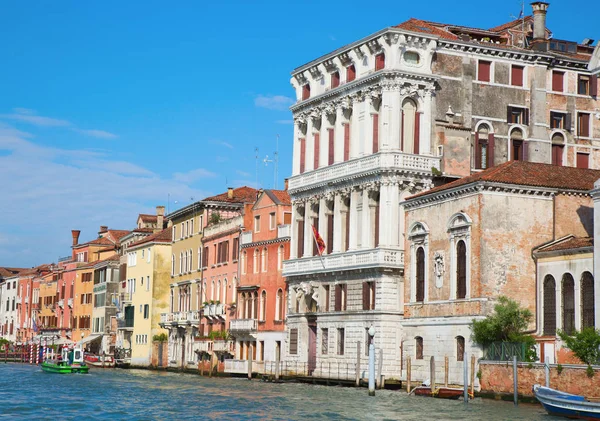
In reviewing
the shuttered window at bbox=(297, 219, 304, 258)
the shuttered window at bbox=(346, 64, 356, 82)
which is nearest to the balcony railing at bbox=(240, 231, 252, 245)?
the shuttered window at bbox=(297, 219, 304, 258)

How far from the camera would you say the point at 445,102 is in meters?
44.4

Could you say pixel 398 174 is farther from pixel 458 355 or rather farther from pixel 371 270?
pixel 458 355

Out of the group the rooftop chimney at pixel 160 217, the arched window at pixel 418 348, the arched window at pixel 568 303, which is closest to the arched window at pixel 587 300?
the arched window at pixel 568 303

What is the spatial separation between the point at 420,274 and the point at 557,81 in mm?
11810

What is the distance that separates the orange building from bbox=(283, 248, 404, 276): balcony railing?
2.11 meters

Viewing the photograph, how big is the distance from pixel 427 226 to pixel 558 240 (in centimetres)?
497

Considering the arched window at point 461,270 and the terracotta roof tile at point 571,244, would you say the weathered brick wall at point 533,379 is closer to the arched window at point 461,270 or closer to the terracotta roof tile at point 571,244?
the arched window at point 461,270

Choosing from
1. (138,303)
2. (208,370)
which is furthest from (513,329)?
(138,303)

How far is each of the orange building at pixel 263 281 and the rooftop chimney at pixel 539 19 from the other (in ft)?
44.3

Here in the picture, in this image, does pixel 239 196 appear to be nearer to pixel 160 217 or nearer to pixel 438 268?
pixel 160 217

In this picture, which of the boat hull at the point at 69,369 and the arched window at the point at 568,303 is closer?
the arched window at the point at 568,303

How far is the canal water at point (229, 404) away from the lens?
30.0m

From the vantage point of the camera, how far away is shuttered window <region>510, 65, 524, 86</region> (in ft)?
151

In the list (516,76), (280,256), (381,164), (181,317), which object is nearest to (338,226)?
(381,164)
